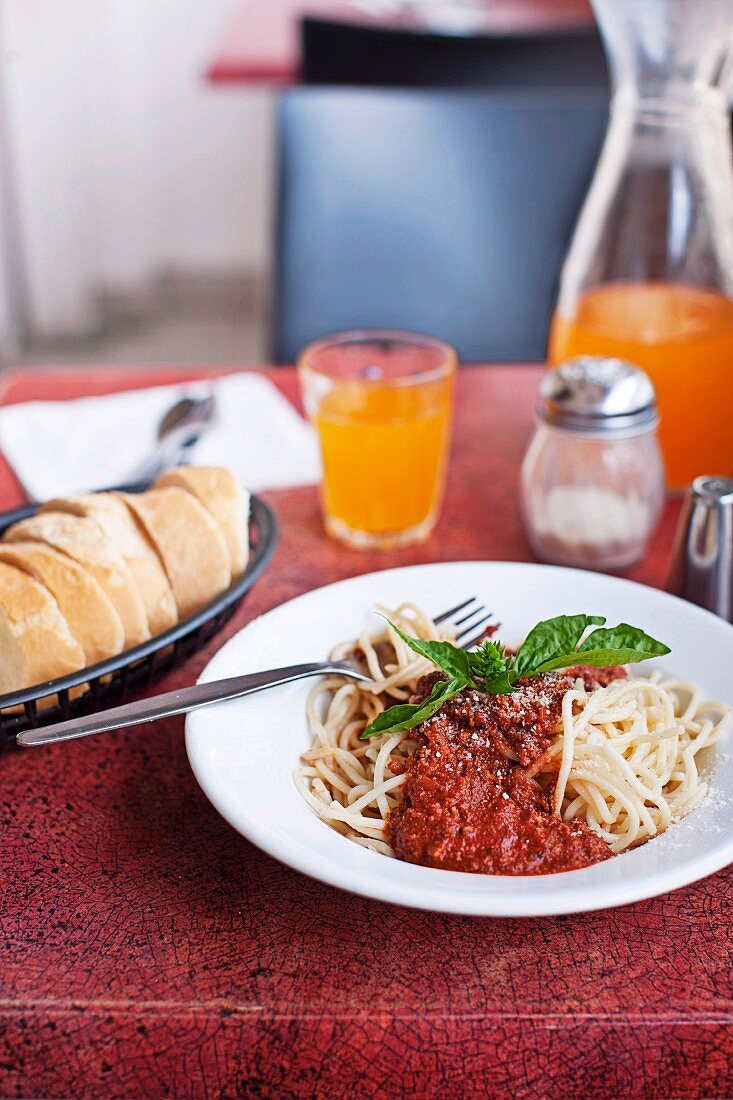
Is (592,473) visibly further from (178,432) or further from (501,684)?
(178,432)

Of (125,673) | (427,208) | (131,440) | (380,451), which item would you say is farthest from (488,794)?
(427,208)

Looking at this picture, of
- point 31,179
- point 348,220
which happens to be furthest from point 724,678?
point 31,179

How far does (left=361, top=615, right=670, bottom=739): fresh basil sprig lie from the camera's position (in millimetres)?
797

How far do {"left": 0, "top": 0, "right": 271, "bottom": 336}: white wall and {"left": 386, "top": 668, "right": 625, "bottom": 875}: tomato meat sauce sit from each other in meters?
4.08

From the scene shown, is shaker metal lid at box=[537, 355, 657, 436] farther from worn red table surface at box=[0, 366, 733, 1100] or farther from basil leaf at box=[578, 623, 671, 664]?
worn red table surface at box=[0, 366, 733, 1100]

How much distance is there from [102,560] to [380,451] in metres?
0.41

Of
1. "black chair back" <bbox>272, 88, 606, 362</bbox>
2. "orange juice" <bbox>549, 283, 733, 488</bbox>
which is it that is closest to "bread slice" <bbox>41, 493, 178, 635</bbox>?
"orange juice" <bbox>549, 283, 733, 488</bbox>

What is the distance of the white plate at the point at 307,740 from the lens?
632 mm

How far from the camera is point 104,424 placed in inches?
58.0

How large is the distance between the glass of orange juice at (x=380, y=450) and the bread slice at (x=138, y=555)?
1.07ft

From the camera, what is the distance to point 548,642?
2.71 ft

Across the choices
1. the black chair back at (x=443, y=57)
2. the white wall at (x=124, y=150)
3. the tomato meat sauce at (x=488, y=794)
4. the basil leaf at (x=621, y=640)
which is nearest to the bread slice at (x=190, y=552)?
the tomato meat sauce at (x=488, y=794)

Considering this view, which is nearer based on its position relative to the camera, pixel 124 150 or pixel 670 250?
pixel 670 250

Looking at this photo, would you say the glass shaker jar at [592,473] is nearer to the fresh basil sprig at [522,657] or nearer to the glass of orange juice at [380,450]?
the glass of orange juice at [380,450]
